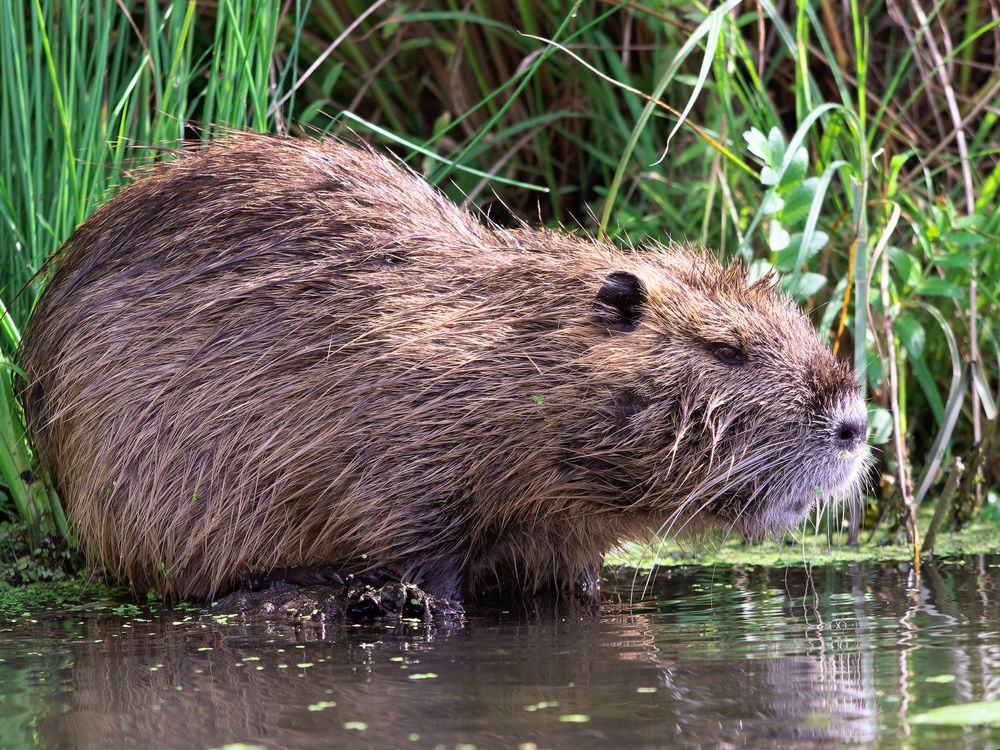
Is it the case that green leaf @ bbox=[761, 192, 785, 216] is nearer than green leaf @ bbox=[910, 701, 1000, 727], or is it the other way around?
green leaf @ bbox=[910, 701, 1000, 727]

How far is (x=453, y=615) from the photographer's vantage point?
2.86 metres

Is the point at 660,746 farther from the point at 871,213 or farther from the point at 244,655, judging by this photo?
the point at 871,213

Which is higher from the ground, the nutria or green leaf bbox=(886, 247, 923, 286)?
green leaf bbox=(886, 247, 923, 286)

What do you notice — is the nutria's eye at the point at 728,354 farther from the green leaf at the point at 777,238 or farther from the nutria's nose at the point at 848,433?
the green leaf at the point at 777,238

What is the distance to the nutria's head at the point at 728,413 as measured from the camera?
9.53 ft

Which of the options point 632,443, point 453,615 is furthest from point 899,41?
point 453,615

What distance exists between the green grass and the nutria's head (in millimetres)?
408

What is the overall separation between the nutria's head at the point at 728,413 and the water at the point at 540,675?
216 mm

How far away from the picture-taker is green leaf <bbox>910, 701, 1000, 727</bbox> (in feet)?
5.85

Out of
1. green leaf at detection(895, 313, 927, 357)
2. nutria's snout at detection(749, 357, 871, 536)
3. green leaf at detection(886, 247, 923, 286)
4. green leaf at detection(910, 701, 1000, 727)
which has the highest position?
green leaf at detection(886, 247, 923, 286)

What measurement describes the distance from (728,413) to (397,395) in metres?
0.69

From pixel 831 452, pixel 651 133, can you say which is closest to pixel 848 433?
pixel 831 452

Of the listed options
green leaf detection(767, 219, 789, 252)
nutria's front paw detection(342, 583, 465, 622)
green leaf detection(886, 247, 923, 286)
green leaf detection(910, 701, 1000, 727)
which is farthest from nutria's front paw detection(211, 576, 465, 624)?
green leaf detection(886, 247, 923, 286)

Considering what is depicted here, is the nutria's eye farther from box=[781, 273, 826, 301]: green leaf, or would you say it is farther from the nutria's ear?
box=[781, 273, 826, 301]: green leaf
